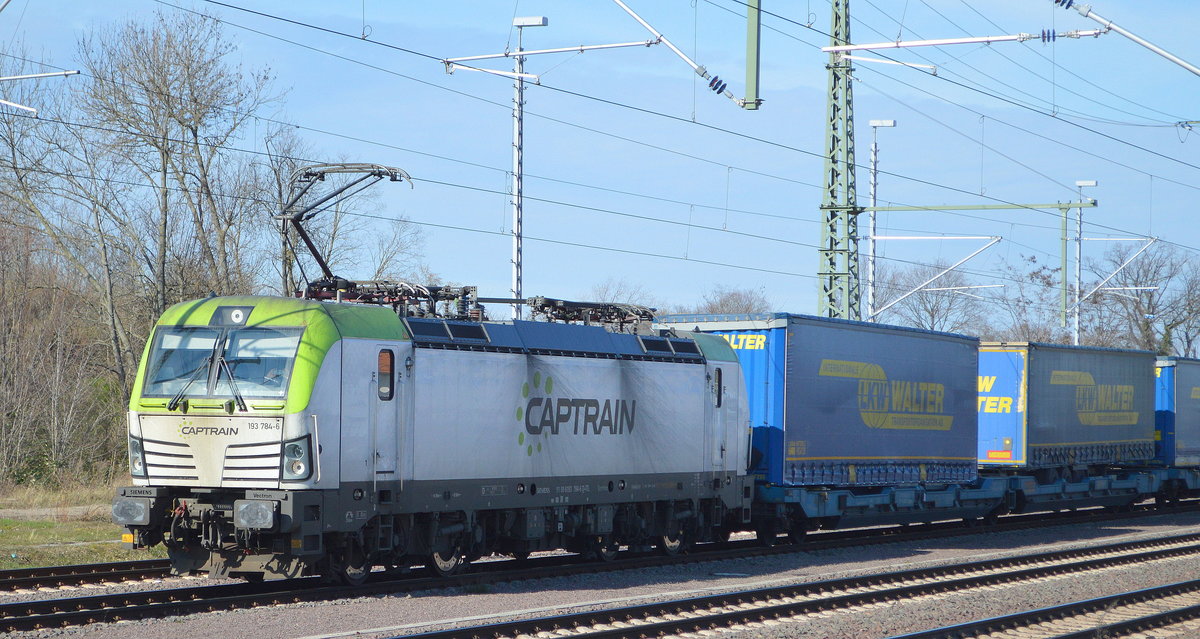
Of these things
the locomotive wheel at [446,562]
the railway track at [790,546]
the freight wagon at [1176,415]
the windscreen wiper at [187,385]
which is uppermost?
the windscreen wiper at [187,385]

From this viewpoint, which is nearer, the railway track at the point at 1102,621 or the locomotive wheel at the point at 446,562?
the railway track at the point at 1102,621

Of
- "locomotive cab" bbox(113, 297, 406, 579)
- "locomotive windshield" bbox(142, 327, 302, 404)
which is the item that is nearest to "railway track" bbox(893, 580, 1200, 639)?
"locomotive cab" bbox(113, 297, 406, 579)

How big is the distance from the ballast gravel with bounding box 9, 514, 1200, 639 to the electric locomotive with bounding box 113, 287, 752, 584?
796 mm

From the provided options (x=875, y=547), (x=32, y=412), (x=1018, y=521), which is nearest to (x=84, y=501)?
(x=32, y=412)

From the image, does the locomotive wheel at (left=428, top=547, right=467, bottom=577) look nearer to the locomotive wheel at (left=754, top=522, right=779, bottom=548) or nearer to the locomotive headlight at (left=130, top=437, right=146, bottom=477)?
the locomotive headlight at (left=130, top=437, right=146, bottom=477)

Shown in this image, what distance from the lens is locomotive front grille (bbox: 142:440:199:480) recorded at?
13.2m

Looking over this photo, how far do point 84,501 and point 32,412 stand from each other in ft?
13.5

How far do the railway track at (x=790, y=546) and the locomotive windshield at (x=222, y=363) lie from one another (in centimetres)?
274

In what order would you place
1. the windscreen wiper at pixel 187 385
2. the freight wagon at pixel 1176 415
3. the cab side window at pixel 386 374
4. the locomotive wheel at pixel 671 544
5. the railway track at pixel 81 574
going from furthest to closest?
the freight wagon at pixel 1176 415
the locomotive wheel at pixel 671 544
the railway track at pixel 81 574
the cab side window at pixel 386 374
the windscreen wiper at pixel 187 385

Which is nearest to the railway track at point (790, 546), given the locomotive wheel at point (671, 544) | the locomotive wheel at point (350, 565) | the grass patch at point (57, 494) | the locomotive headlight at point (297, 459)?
the locomotive wheel at point (671, 544)

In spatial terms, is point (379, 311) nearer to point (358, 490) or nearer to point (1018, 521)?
point (358, 490)

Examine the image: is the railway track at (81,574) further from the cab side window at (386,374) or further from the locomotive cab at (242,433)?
the cab side window at (386,374)

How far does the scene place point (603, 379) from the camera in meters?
17.0

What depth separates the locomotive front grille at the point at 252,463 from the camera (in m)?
12.9
